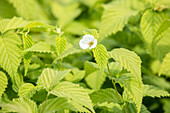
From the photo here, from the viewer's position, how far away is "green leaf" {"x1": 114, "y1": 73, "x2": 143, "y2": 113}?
0.97 m

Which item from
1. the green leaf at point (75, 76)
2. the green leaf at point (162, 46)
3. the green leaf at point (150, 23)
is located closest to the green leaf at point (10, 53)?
the green leaf at point (75, 76)

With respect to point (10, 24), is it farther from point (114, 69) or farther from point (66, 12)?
point (66, 12)

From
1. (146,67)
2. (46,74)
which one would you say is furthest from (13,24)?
(146,67)

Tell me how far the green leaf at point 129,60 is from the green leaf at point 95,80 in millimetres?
377

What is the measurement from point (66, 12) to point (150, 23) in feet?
6.08

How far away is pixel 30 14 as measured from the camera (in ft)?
6.05

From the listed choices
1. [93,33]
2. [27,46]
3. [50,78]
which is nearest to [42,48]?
[27,46]

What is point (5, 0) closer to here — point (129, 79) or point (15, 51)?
point (15, 51)

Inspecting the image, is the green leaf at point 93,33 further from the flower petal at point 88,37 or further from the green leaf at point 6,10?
the green leaf at point 6,10

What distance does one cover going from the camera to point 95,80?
1.35m

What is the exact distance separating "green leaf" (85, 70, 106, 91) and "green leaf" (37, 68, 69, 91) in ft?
1.22

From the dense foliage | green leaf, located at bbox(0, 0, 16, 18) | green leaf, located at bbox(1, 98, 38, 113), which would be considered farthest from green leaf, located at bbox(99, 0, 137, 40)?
green leaf, located at bbox(0, 0, 16, 18)

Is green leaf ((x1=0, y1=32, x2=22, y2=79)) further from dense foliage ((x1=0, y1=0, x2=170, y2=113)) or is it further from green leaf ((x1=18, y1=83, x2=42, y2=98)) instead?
green leaf ((x1=18, y1=83, x2=42, y2=98))

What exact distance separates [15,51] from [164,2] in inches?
45.7
